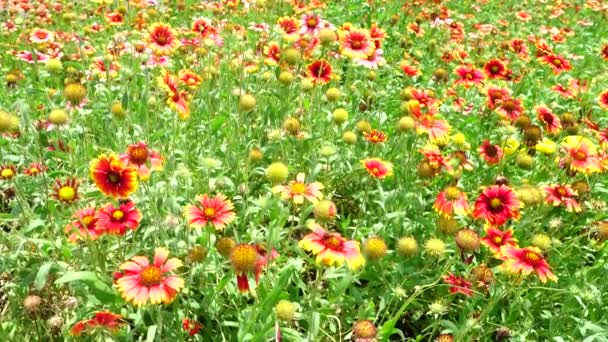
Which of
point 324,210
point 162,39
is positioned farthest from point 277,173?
point 162,39

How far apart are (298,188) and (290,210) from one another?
2.25 feet

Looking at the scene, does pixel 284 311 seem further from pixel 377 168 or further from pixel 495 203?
pixel 495 203

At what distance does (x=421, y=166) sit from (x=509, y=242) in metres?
0.52

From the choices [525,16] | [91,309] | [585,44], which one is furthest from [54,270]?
[585,44]

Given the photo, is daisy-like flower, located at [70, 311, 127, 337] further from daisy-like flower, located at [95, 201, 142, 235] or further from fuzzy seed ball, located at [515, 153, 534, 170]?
fuzzy seed ball, located at [515, 153, 534, 170]

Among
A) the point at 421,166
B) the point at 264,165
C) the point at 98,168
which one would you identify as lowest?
the point at 264,165

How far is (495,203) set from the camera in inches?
88.1

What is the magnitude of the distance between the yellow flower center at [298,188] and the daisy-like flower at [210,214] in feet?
0.90

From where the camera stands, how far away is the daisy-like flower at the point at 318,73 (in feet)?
10.1

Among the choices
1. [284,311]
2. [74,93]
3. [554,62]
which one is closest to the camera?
[284,311]

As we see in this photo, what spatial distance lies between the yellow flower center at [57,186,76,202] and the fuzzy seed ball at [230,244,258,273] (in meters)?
0.61

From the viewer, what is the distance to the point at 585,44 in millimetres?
6648

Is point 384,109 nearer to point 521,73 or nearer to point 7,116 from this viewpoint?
point 521,73

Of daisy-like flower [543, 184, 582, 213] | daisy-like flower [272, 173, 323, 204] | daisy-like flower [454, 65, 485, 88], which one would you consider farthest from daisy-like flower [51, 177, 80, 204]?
daisy-like flower [454, 65, 485, 88]
